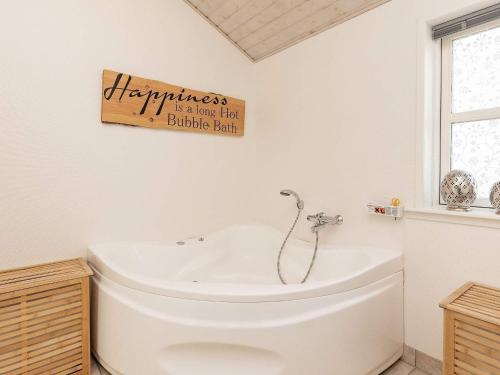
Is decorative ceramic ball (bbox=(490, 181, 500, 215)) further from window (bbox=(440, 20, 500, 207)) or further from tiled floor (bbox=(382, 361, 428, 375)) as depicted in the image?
tiled floor (bbox=(382, 361, 428, 375))

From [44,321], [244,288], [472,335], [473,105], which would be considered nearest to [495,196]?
[473,105]

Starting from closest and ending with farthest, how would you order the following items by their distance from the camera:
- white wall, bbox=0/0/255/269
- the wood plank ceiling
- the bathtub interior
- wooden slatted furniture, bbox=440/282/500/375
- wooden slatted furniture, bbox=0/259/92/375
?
wooden slatted furniture, bbox=440/282/500/375, wooden slatted furniture, bbox=0/259/92/375, white wall, bbox=0/0/255/269, the bathtub interior, the wood plank ceiling

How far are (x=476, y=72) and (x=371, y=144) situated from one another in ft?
2.13

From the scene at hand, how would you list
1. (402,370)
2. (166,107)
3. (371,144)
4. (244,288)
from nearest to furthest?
(244,288), (402,370), (371,144), (166,107)

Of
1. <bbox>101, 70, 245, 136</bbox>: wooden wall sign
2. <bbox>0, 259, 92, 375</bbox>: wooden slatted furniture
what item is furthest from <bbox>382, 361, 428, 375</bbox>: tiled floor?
<bbox>101, 70, 245, 136</bbox>: wooden wall sign

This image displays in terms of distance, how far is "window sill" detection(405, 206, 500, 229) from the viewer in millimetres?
1333

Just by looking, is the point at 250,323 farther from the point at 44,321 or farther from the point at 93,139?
the point at 93,139

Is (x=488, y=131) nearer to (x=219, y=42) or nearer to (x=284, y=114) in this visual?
(x=284, y=114)

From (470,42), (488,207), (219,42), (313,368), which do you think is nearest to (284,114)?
(219,42)

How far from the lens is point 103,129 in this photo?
1.88 meters

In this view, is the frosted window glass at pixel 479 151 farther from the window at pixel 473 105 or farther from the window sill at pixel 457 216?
the window sill at pixel 457 216

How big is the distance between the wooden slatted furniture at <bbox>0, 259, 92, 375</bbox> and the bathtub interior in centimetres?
22

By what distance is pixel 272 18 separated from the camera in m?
2.12

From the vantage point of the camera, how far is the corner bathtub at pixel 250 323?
117cm
